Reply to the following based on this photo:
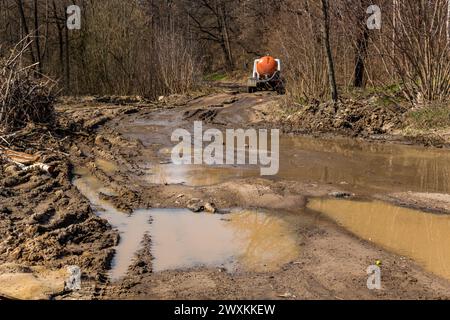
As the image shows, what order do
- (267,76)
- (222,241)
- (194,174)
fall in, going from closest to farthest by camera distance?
(222,241) → (194,174) → (267,76)

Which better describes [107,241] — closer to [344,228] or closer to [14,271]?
[14,271]

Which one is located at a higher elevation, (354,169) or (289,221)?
(354,169)

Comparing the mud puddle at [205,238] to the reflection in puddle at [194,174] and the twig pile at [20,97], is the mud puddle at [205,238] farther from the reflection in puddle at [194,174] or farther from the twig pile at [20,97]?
the twig pile at [20,97]

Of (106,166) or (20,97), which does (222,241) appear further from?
(20,97)

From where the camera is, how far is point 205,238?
21.7ft

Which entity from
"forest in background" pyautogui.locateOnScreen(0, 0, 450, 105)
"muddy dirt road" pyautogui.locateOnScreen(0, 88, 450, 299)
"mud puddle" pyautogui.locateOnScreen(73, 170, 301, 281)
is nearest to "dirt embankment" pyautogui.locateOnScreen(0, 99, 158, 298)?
"muddy dirt road" pyautogui.locateOnScreen(0, 88, 450, 299)

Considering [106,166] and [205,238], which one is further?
[106,166]

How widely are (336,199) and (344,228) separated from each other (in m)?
1.33

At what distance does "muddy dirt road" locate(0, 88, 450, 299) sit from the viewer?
517cm

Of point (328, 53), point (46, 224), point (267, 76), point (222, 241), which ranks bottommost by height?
point (222, 241)

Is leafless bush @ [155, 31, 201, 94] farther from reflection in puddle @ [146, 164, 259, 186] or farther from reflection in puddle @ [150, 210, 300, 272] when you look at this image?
reflection in puddle @ [150, 210, 300, 272]

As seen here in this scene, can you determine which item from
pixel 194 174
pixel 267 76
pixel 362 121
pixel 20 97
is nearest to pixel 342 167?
pixel 194 174

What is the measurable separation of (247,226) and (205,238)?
2.25 feet

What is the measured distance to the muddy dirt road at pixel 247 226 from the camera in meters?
5.17
